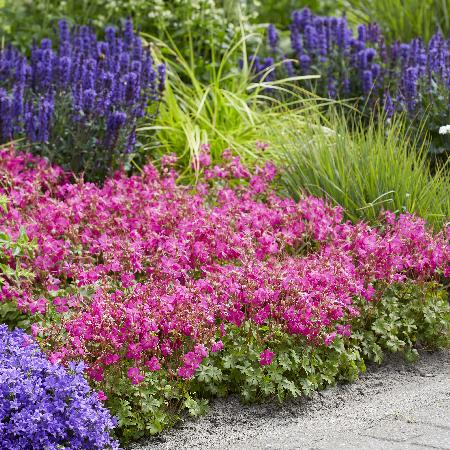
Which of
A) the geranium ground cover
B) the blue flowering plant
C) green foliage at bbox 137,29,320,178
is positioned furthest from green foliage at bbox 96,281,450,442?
the blue flowering plant

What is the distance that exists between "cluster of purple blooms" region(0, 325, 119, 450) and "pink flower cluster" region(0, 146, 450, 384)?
8.4 inches

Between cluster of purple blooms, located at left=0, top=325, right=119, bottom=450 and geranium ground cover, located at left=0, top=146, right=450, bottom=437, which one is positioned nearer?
cluster of purple blooms, located at left=0, top=325, right=119, bottom=450

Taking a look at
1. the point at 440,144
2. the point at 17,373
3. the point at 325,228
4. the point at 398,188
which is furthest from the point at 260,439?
the point at 440,144

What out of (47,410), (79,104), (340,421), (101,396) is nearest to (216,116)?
(79,104)

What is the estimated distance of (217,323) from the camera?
4020 millimetres

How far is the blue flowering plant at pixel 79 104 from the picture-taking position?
19.0 ft

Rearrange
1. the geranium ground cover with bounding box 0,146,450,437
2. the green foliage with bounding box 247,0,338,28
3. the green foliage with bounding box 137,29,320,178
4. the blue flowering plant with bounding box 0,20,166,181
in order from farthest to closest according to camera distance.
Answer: the green foliage with bounding box 247,0,338,28 < the green foliage with bounding box 137,29,320,178 < the blue flowering plant with bounding box 0,20,166,181 < the geranium ground cover with bounding box 0,146,450,437

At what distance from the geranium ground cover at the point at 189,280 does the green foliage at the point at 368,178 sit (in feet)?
0.52

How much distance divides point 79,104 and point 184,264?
184 cm

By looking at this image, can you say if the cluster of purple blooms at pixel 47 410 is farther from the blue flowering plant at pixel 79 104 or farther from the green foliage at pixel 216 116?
the green foliage at pixel 216 116

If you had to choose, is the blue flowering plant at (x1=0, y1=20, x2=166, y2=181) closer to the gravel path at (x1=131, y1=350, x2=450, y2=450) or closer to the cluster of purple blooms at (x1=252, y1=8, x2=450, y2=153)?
the cluster of purple blooms at (x1=252, y1=8, x2=450, y2=153)

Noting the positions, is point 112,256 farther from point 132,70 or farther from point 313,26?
point 313,26

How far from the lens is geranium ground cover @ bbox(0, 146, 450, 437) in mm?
3617

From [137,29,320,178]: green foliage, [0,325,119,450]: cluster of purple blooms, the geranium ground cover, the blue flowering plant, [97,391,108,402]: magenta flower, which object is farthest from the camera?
[137,29,320,178]: green foliage
